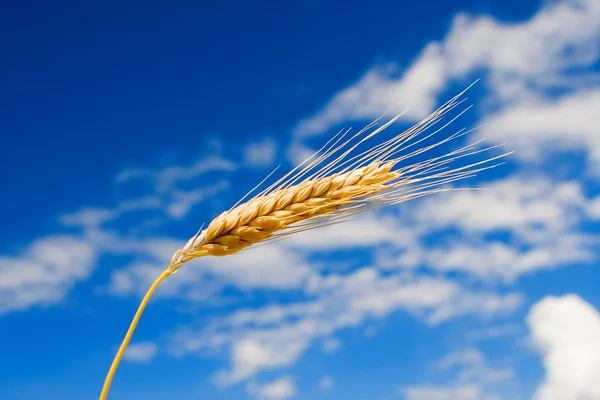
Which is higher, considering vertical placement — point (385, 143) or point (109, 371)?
point (385, 143)

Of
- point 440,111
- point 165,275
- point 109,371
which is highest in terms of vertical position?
point 440,111

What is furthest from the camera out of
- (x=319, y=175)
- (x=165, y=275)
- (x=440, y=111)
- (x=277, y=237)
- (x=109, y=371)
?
(x=440, y=111)

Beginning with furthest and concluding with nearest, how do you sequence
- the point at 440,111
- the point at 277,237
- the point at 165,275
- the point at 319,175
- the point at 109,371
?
the point at 440,111, the point at 319,175, the point at 277,237, the point at 165,275, the point at 109,371

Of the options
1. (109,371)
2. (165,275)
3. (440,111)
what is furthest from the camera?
(440,111)

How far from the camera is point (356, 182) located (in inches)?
114

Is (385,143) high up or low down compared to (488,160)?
up

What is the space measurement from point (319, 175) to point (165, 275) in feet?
3.14

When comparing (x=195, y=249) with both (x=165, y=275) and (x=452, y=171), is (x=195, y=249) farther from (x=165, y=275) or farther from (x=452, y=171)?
(x=452, y=171)

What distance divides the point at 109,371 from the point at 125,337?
0.50 ft

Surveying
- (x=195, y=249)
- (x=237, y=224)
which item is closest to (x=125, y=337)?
(x=195, y=249)

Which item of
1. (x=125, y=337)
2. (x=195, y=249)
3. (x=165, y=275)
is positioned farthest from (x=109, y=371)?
(x=195, y=249)

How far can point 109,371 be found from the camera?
244 centimetres

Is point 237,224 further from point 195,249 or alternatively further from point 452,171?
point 452,171

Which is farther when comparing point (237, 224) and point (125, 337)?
point (237, 224)
